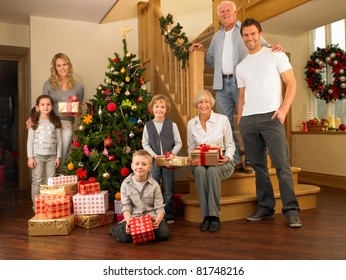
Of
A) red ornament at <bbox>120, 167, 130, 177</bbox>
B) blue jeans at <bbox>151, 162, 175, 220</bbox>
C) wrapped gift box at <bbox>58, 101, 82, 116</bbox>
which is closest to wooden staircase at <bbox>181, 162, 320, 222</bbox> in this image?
blue jeans at <bbox>151, 162, 175, 220</bbox>

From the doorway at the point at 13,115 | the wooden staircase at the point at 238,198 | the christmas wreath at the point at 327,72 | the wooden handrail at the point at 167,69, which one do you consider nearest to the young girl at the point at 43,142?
the wooden handrail at the point at 167,69

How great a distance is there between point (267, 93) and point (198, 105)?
54 centimetres

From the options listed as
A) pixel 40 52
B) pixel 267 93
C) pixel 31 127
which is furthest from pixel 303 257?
pixel 40 52

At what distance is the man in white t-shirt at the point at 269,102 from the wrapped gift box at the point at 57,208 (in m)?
1.52

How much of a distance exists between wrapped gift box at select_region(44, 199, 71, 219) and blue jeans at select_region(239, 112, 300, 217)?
1.51m

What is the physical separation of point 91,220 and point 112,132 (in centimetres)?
107

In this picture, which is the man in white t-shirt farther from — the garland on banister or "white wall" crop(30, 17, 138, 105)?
"white wall" crop(30, 17, 138, 105)

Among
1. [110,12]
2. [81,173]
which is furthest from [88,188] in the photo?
[110,12]

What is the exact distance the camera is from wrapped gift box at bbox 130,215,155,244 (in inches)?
95.7

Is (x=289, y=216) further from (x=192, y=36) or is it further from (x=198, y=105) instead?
(x=192, y=36)

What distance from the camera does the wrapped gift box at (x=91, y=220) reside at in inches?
118

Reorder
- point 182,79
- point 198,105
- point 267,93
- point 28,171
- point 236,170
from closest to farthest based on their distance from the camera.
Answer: point 267,93 → point 198,105 → point 236,170 → point 182,79 → point 28,171

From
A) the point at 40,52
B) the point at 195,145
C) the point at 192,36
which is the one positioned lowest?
the point at 195,145

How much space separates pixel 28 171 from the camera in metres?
5.29
